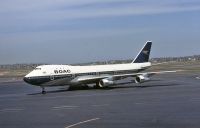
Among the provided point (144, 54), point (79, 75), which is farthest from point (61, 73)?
point (144, 54)

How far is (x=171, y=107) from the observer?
31.6m

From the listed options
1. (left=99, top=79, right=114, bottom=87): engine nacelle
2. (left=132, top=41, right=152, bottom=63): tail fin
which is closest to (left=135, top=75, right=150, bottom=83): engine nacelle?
(left=99, top=79, right=114, bottom=87): engine nacelle

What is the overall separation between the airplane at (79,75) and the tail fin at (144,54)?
10.4 feet

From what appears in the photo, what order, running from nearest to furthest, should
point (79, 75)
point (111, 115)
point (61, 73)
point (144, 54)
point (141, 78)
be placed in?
point (111, 115) < point (61, 73) < point (79, 75) < point (141, 78) < point (144, 54)

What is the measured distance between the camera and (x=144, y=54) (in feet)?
222

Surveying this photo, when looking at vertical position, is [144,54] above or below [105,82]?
above

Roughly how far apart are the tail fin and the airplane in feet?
10.4

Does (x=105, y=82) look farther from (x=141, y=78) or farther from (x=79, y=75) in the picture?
(x=141, y=78)

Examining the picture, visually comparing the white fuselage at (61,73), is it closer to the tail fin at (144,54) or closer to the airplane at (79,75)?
the airplane at (79,75)

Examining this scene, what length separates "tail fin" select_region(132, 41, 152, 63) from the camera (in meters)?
66.9

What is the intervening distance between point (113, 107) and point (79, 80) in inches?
908

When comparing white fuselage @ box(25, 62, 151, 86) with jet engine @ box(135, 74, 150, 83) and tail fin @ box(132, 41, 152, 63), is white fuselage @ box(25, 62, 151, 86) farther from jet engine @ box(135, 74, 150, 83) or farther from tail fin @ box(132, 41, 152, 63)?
tail fin @ box(132, 41, 152, 63)

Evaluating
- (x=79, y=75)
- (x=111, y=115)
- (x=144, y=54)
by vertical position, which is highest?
(x=144, y=54)

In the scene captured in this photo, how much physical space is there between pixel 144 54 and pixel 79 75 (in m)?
14.9
